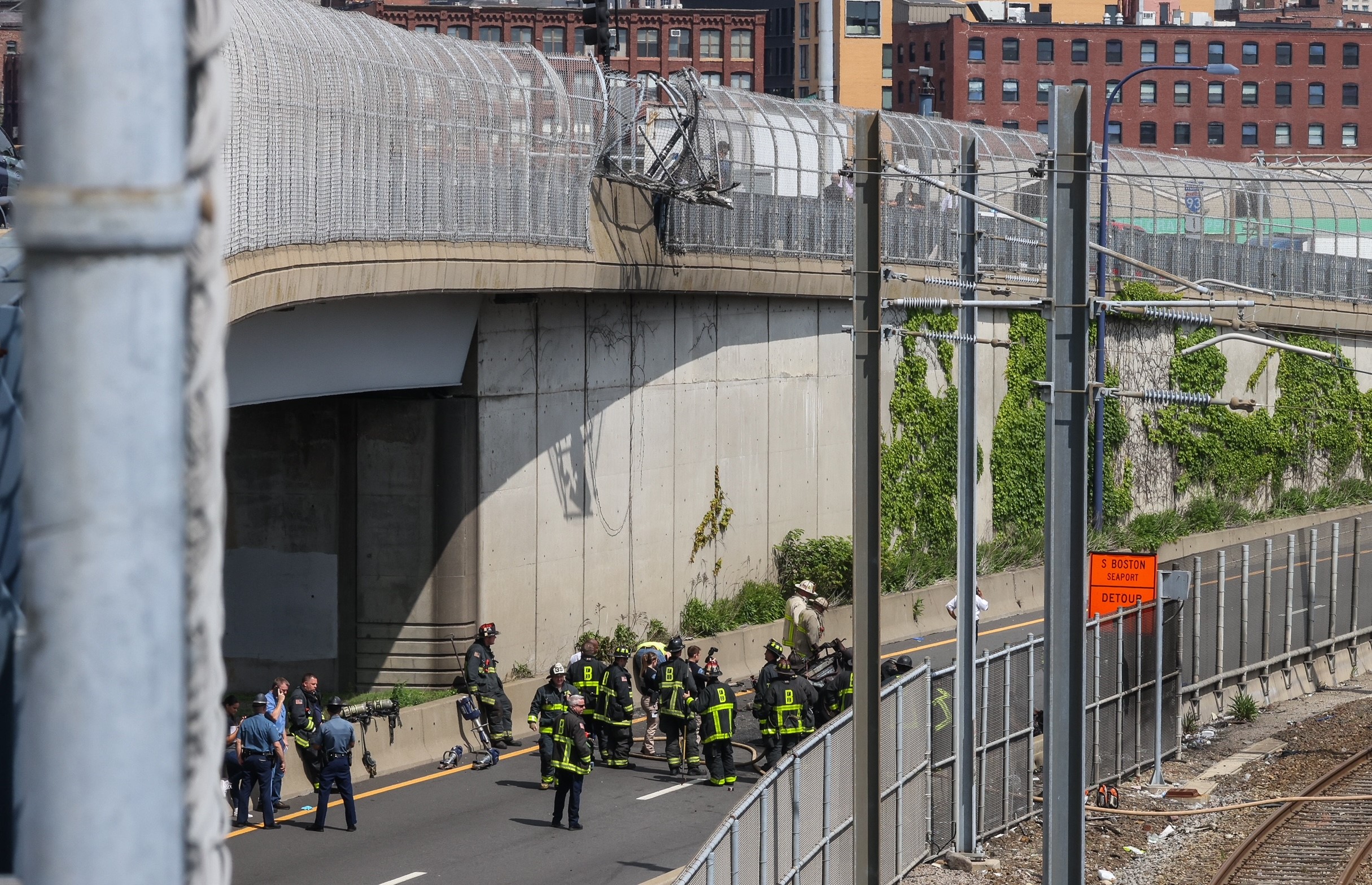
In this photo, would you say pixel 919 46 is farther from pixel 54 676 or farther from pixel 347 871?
pixel 54 676

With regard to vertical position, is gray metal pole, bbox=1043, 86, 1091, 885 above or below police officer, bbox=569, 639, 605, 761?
above

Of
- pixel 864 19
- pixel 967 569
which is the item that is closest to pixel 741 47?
pixel 864 19

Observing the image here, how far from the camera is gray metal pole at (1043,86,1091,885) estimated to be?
41.0 feet

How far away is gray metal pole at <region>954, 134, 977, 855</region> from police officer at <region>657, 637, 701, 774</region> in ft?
14.0

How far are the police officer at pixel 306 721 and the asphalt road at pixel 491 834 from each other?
0.58 m

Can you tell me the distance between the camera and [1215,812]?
832 inches

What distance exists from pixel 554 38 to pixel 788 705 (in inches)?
3954

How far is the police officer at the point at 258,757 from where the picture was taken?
1833cm

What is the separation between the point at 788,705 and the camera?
67.3 ft

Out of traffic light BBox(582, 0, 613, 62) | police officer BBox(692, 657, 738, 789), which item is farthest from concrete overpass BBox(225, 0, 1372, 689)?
police officer BBox(692, 657, 738, 789)

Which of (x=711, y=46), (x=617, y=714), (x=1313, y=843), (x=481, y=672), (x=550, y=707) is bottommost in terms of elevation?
(x=1313, y=843)

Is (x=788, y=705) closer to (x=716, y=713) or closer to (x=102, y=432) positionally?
(x=716, y=713)

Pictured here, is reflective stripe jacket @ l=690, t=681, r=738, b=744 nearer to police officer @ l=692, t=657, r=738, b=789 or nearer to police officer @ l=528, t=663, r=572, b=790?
police officer @ l=692, t=657, r=738, b=789

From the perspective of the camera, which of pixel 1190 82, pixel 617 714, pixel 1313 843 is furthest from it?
pixel 1190 82
